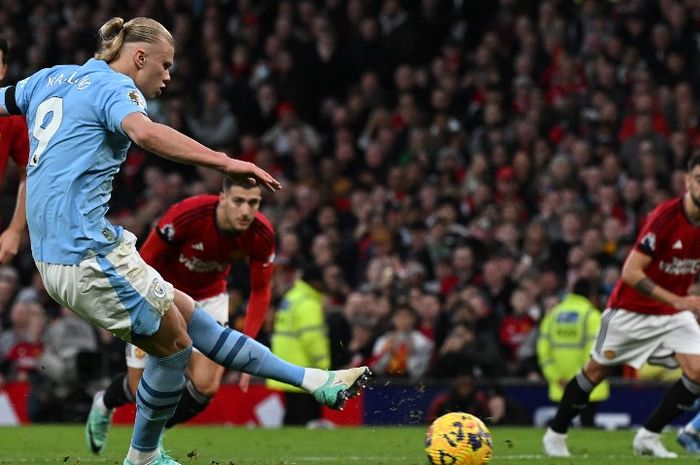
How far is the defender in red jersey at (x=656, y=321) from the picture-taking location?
34.3 ft

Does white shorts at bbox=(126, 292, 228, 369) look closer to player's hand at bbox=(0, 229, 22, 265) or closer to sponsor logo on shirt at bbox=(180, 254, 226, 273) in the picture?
sponsor logo on shirt at bbox=(180, 254, 226, 273)

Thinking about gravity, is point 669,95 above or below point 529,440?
above

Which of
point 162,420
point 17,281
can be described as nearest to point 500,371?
point 17,281

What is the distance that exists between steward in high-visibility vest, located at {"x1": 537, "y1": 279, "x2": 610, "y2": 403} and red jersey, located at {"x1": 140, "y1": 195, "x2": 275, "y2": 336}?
5518 millimetres

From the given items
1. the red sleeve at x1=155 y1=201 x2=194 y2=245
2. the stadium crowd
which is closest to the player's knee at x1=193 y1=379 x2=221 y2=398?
the red sleeve at x1=155 y1=201 x2=194 y2=245

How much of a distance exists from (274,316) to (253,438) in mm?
3985

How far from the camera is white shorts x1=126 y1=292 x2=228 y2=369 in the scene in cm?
1037

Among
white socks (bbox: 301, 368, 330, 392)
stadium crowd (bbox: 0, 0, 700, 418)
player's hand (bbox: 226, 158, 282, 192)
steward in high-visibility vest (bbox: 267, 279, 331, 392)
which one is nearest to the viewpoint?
player's hand (bbox: 226, 158, 282, 192)

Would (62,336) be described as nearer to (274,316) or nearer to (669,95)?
(274,316)

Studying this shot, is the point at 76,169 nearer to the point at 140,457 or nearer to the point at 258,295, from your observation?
the point at 140,457

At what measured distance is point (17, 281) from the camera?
60.2 feet

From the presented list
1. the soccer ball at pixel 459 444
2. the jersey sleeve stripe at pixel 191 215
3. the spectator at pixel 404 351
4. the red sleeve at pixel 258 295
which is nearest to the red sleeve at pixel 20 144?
the jersey sleeve stripe at pixel 191 215

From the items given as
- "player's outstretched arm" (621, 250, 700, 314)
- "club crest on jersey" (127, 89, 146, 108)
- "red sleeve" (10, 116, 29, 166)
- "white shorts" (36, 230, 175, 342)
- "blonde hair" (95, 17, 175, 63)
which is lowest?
"red sleeve" (10, 116, 29, 166)

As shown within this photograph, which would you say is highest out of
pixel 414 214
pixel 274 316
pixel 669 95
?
pixel 669 95
